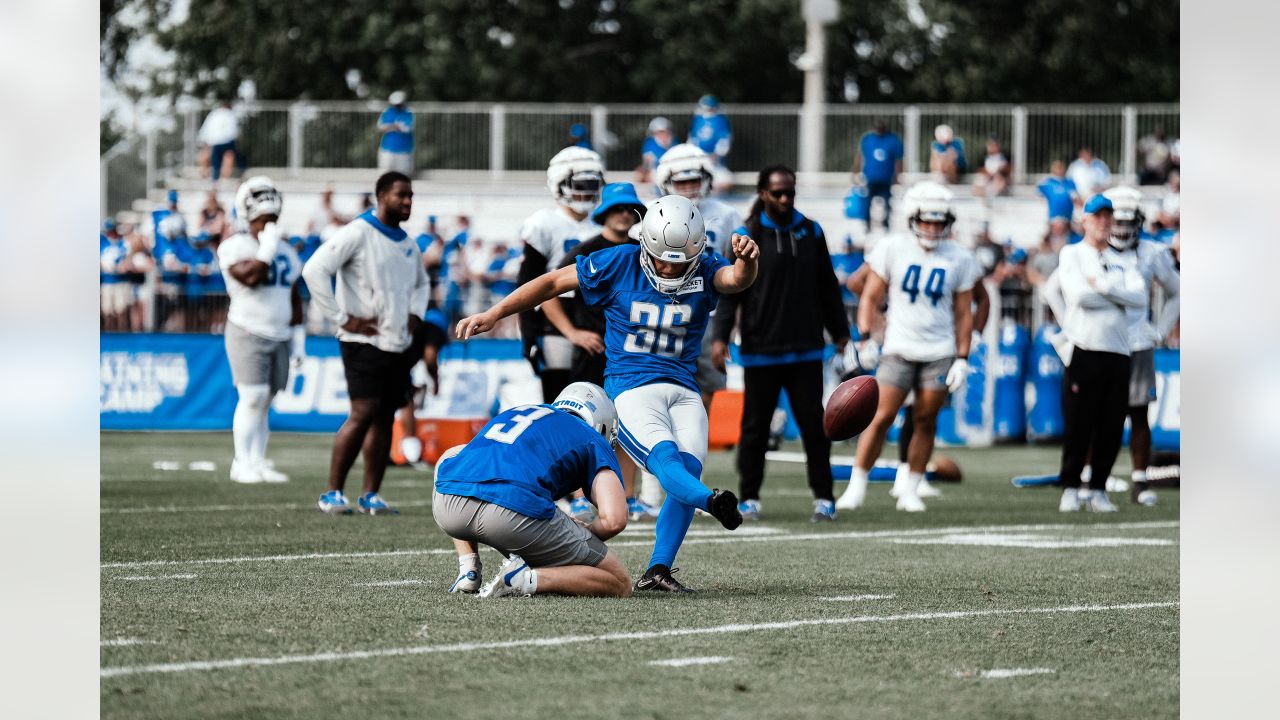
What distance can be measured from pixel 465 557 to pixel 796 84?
34.6 metres

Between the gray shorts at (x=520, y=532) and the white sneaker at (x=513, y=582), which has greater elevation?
the gray shorts at (x=520, y=532)

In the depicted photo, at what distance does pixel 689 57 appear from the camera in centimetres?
3891

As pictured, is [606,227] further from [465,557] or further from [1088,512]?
[1088,512]

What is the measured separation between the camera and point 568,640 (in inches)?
228

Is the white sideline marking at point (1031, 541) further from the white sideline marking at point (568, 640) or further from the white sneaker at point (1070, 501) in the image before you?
the white sideline marking at point (568, 640)

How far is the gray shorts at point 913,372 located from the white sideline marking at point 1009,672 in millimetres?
6304

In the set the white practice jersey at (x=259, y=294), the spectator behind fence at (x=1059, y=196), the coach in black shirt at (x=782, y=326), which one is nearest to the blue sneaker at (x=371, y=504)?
the coach in black shirt at (x=782, y=326)

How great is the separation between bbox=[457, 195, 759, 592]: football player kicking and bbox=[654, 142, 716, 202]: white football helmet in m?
3.36

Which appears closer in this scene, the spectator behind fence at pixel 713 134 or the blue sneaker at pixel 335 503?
the blue sneaker at pixel 335 503

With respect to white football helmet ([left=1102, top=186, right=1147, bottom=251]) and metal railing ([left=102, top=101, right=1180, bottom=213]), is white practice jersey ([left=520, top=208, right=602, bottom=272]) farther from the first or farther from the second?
metal railing ([left=102, top=101, right=1180, bottom=213])

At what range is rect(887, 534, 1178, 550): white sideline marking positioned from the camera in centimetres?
958

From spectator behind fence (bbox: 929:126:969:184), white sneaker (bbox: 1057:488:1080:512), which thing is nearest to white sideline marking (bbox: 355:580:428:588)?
white sneaker (bbox: 1057:488:1080:512)

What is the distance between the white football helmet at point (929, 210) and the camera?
11.8 metres
